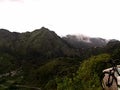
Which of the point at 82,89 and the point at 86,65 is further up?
the point at 86,65

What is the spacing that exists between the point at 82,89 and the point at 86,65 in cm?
2061

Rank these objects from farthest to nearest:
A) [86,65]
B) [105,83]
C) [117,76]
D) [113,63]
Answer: [86,65] < [105,83] < [117,76] < [113,63]

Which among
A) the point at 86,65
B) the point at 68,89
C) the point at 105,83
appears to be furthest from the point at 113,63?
the point at 86,65

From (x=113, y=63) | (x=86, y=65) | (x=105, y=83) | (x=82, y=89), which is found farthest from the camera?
(x=86, y=65)

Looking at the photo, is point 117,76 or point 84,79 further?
point 84,79

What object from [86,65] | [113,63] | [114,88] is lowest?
[114,88]

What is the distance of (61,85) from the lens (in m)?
98.5

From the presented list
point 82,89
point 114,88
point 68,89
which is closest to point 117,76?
point 114,88

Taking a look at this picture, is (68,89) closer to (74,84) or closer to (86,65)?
(74,84)

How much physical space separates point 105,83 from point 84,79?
86244mm

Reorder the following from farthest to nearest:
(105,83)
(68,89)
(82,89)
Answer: (68,89), (82,89), (105,83)

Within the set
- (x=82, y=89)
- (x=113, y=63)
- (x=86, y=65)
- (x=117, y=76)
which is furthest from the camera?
(x=86, y=65)

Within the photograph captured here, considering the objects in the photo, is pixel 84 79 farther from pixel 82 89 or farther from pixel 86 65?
pixel 86 65

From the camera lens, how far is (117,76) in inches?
279
